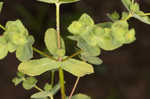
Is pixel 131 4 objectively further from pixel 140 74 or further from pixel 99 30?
pixel 140 74

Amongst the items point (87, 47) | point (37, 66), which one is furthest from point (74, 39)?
point (37, 66)

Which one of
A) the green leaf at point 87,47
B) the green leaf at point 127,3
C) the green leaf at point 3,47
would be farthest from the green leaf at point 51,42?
the green leaf at point 127,3

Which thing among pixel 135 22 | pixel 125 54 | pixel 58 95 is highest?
pixel 135 22

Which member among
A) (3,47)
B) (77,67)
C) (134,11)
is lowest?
(77,67)

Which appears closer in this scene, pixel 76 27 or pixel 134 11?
pixel 76 27

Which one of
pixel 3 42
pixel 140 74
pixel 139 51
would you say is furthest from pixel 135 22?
pixel 3 42

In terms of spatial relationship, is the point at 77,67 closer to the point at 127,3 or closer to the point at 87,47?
the point at 87,47

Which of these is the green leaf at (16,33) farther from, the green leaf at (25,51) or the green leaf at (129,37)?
the green leaf at (129,37)

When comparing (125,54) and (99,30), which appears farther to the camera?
(125,54)

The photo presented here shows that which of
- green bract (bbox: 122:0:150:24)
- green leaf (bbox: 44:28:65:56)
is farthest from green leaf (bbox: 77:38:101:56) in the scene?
green bract (bbox: 122:0:150:24)
